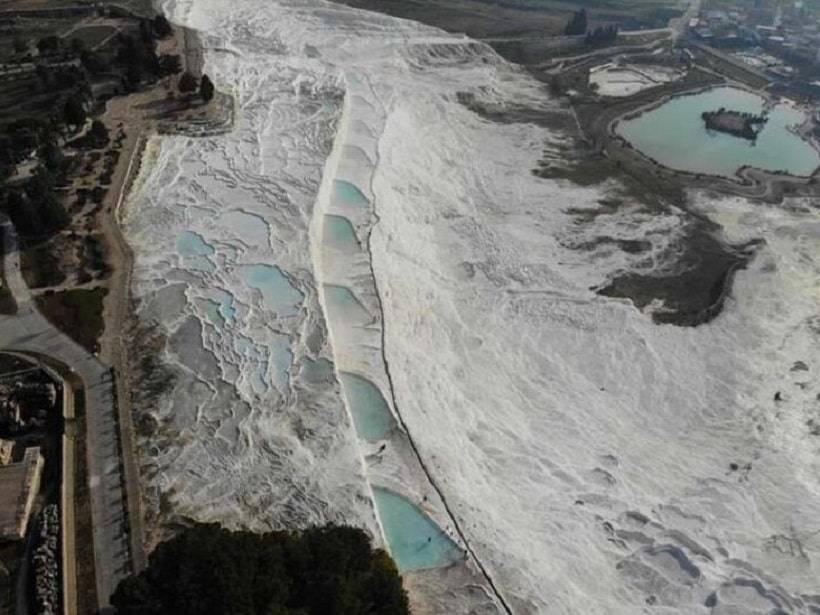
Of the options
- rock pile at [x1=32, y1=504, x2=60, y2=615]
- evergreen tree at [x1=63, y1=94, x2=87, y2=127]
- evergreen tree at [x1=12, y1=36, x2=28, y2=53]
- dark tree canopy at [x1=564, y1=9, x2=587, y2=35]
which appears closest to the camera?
rock pile at [x1=32, y1=504, x2=60, y2=615]

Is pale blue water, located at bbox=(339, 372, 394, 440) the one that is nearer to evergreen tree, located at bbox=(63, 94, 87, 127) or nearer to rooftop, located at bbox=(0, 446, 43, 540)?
rooftop, located at bbox=(0, 446, 43, 540)

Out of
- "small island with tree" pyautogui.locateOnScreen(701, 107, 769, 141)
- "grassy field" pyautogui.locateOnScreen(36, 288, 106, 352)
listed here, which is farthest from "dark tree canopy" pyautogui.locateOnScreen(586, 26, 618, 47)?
"grassy field" pyautogui.locateOnScreen(36, 288, 106, 352)

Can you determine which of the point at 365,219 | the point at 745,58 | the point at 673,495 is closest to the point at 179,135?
the point at 365,219

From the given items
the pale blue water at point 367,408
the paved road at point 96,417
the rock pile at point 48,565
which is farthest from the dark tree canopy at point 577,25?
the rock pile at point 48,565

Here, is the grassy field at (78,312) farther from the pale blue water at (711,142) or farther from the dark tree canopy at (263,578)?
the pale blue water at (711,142)

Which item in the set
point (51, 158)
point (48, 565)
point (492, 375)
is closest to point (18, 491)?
point (48, 565)

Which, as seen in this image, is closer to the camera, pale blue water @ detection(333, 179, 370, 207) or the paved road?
the paved road
